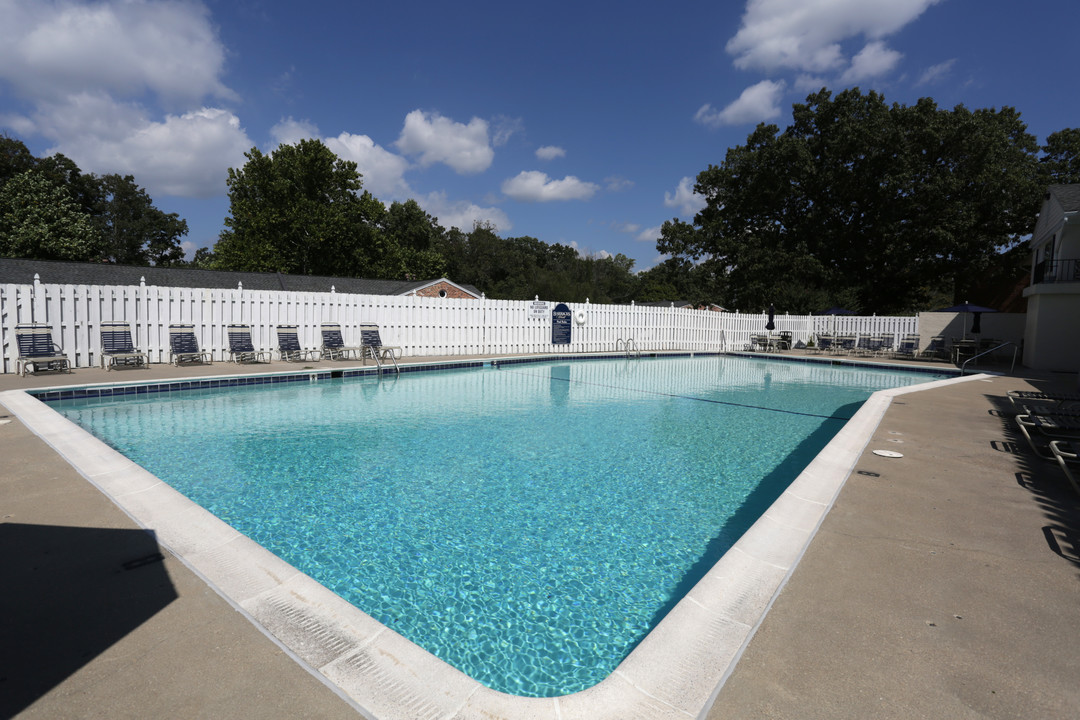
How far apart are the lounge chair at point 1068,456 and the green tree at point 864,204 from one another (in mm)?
23840

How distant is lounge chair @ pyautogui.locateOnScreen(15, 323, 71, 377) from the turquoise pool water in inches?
99.0

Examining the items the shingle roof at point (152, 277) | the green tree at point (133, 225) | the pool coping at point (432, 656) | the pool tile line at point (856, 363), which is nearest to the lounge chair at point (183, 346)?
the shingle roof at point (152, 277)

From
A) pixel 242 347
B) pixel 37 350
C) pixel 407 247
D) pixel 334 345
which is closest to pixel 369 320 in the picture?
pixel 334 345

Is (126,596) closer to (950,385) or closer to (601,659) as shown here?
(601,659)

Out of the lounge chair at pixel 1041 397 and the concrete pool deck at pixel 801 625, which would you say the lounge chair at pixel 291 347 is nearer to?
the concrete pool deck at pixel 801 625

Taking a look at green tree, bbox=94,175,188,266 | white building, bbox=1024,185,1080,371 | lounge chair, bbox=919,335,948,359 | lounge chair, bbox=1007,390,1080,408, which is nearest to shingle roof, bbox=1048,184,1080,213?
white building, bbox=1024,185,1080,371

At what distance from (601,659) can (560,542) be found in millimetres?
1201

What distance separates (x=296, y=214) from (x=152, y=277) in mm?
16544

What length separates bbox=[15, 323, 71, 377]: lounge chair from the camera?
9102 mm

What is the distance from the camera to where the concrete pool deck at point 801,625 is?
5.15 feet

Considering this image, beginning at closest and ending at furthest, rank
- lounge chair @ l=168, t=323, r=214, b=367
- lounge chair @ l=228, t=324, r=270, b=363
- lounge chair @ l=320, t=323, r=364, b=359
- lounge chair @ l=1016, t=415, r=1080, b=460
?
lounge chair @ l=1016, t=415, r=1080, b=460 < lounge chair @ l=168, t=323, r=214, b=367 < lounge chair @ l=228, t=324, r=270, b=363 < lounge chair @ l=320, t=323, r=364, b=359

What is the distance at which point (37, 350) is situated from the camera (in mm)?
9477

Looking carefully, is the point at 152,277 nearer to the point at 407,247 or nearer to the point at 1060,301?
the point at 407,247

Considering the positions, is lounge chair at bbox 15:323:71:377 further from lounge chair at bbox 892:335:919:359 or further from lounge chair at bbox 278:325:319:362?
lounge chair at bbox 892:335:919:359
